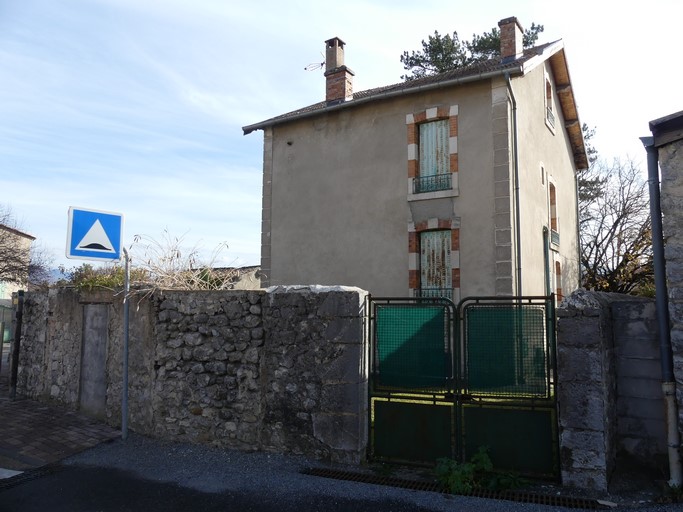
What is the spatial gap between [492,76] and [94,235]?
892 cm

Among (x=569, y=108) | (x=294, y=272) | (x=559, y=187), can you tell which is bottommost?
(x=294, y=272)

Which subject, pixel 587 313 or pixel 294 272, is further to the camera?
pixel 294 272

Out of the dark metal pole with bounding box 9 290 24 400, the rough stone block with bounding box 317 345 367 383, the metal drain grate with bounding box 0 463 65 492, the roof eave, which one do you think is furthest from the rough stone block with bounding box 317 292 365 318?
the roof eave

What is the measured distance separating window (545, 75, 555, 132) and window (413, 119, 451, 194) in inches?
160

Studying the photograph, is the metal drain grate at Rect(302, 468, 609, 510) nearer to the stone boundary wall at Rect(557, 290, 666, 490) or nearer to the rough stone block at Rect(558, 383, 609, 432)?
the stone boundary wall at Rect(557, 290, 666, 490)

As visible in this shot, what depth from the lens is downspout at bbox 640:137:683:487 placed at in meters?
4.46

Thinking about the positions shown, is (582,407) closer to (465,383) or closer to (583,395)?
(583,395)

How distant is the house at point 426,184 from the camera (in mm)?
11336

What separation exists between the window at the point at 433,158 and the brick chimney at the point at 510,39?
2.60m

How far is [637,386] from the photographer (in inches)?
200

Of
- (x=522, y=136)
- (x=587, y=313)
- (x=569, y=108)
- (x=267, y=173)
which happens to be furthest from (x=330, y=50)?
(x=587, y=313)

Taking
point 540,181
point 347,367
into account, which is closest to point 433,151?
point 540,181

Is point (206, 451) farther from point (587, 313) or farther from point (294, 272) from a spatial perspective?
point (294, 272)

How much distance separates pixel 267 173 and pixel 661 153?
36.6 feet
